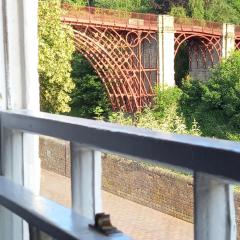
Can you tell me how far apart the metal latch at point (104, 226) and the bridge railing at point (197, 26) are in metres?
10.3

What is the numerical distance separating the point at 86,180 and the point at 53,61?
7564mm

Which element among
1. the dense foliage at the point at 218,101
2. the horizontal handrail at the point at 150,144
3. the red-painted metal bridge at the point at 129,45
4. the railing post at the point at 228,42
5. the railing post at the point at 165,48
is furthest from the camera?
the railing post at the point at 228,42

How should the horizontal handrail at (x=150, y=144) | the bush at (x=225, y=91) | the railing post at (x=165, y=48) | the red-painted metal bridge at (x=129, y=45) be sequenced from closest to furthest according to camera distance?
the horizontal handrail at (x=150, y=144)
the bush at (x=225, y=91)
the red-painted metal bridge at (x=129, y=45)
the railing post at (x=165, y=48)

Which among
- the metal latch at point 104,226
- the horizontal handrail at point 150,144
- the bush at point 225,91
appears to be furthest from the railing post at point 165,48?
the metal latch at point 104,226

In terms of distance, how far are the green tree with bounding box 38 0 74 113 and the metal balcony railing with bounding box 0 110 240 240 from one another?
6884mm

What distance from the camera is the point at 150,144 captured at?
0.52 m

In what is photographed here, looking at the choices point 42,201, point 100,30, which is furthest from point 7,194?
point 100,30

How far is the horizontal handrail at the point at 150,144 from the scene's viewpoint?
1.41 ft

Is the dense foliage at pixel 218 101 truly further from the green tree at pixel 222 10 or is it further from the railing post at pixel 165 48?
the green tree at pixel 222 10

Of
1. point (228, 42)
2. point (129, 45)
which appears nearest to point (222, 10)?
point (129, 45)

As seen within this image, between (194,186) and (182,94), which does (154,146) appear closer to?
(194,186)

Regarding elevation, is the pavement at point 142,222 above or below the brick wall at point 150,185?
below

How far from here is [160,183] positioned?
61cm

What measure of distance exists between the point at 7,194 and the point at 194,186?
32cm
